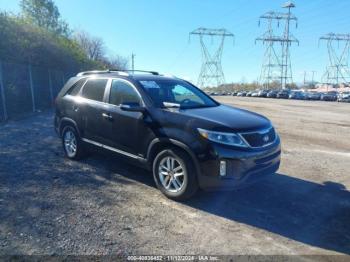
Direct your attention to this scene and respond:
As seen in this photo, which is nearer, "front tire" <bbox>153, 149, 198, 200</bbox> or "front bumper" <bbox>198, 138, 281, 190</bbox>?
"front bumper" <bbox>198, 138, 281, 190</bbox>

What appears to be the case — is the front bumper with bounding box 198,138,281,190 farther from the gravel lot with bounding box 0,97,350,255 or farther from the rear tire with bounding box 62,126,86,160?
the rear tire with bounding box 62,126,86,160

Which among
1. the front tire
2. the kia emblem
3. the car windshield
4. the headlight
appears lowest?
the front tire

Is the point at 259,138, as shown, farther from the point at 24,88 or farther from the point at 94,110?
the point at 24,88

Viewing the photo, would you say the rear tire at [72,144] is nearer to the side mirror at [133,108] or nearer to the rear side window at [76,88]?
the rear side window at [76,88]

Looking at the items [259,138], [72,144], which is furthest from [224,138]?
[72,144]

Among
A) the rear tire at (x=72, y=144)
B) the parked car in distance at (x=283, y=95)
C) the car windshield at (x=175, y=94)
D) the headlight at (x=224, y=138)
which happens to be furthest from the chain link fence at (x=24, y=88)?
the parked car in distance at (x=283, y=95)

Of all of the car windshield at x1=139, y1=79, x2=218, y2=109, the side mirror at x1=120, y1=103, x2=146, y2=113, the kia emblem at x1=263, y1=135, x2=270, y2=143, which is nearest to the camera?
the kia emblem at x1=263, y1=135, x2=270, y2=143

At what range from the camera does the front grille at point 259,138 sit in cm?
471

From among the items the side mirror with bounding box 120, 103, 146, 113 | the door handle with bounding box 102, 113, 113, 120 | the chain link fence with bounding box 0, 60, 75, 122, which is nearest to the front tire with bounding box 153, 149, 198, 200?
the side mirror with bounding box 120, 103, 146, 113

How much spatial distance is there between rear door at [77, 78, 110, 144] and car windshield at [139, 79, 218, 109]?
91 cm

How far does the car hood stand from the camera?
4660 mm

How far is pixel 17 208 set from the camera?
4570 millimetres

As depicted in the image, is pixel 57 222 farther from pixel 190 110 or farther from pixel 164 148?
pixel 190 110

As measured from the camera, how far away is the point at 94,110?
6.20 meters
